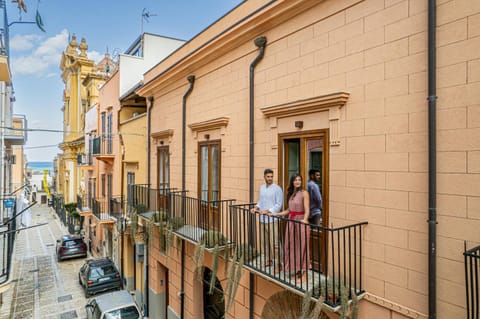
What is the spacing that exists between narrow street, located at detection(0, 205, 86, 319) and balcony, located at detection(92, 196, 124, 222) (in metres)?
3.48

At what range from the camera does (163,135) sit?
10281 millimetres

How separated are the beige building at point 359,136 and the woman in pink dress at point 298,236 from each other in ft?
0.65

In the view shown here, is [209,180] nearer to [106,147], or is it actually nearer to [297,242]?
[297,242]

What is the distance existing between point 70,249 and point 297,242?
1906 cm

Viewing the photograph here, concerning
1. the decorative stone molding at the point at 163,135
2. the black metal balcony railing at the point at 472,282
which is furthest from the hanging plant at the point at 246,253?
the decorative stone molding at the point at 163,135

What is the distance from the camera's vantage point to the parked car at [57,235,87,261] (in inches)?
749

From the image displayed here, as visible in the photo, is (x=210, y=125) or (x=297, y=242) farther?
(x=210, y=125)

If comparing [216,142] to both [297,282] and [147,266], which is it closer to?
[297,282]

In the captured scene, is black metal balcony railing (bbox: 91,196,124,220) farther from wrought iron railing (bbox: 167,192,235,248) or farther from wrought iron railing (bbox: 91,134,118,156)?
wrought iron railing (bbox: 167,192,235,248)

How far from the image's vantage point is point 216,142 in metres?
7.64

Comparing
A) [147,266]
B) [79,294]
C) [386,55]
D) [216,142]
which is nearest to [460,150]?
[386,55]

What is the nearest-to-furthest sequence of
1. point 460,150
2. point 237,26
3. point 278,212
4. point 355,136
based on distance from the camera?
point 460,150 < point 355,136 < point 278,212 < point 237,26

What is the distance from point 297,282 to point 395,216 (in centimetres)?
167

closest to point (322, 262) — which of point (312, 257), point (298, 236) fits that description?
point (312, 257)
